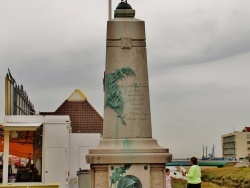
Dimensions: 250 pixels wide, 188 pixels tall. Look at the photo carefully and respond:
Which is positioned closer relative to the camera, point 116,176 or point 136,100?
point 116,176

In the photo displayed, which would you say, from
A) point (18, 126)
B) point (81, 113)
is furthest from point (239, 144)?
point (18, 126)

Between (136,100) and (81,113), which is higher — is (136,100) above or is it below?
below

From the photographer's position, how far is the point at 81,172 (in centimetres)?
2486

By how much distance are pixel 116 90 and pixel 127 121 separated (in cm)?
78

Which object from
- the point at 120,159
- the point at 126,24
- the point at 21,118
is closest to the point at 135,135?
the point at 120,159

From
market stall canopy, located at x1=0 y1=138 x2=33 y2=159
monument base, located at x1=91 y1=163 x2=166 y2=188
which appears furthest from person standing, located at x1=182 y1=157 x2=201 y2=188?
market stall canopy, located at x1=0 y1=138 x2=33 y2=159

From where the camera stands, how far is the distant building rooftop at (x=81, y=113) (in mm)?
37875

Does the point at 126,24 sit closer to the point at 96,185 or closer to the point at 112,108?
the point at 112,108

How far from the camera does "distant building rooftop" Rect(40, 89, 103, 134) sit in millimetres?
37875

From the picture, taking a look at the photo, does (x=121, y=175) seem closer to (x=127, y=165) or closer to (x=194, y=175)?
(x=127, y=165)

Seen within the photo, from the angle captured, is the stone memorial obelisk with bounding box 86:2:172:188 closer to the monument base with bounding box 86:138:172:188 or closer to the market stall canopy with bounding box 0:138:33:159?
the monument base with bounding box 86:138:172:188

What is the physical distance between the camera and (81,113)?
126 ft

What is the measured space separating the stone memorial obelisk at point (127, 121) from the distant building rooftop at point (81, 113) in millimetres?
23582

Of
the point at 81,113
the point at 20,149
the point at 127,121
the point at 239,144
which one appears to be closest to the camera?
the point at 127,121
